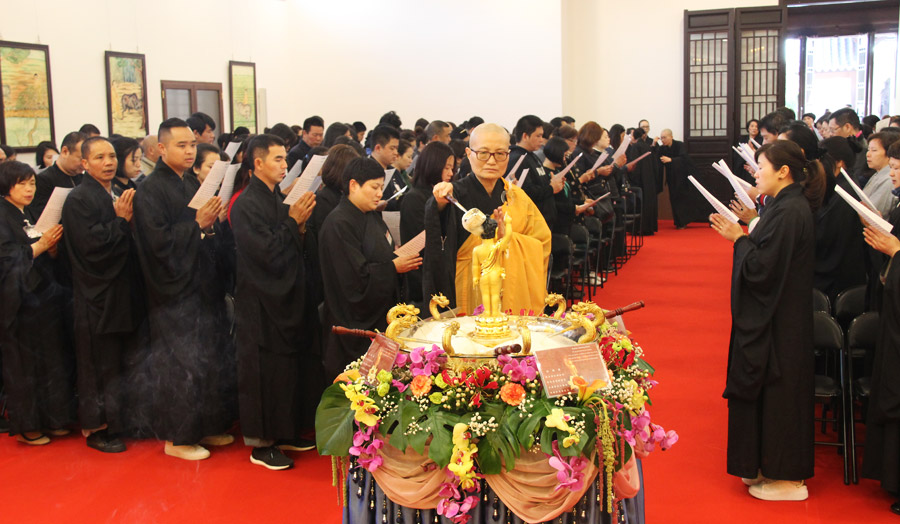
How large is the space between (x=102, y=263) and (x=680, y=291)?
6040mm

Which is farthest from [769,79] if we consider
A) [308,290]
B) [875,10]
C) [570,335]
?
[570,335]

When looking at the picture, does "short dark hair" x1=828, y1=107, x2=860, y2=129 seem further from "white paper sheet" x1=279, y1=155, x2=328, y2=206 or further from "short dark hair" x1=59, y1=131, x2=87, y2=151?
"short dark hair" x1=59, y1=131, x2=87, y2=151

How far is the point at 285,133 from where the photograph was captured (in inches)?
320

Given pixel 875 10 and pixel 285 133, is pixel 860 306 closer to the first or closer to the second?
pixel 285 133

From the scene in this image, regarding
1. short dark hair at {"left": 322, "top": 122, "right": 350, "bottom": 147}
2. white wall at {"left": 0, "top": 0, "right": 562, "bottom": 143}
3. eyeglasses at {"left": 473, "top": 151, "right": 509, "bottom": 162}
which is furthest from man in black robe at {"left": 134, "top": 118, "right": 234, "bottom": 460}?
white wall at {"left": 0, "top": 0, "right": 562, "bottom": 143}

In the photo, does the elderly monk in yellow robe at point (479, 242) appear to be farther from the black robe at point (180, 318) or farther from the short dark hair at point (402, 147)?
the short dark hair at point (402, 147)

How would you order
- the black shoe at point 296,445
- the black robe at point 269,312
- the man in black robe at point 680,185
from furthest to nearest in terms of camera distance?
the man in black robe at point 680,185
the black shoe at point 296,445
the black robe at point 269,312

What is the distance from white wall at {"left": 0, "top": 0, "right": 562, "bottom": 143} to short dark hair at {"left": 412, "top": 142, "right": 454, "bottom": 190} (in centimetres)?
761

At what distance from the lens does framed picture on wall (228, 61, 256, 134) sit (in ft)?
40.6

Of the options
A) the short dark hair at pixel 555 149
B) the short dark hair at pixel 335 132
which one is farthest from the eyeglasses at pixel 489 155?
the short dark hair at pixel 335 132

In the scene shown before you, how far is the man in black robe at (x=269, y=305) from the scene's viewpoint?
431 centimetres

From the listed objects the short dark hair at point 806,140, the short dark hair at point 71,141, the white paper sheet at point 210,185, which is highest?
the short dark hair at point 71,141

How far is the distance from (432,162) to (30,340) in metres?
2.64

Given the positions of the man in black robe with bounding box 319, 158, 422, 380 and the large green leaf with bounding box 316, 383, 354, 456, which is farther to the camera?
the man in black robe with bounding box 319, 158, 422, 380
